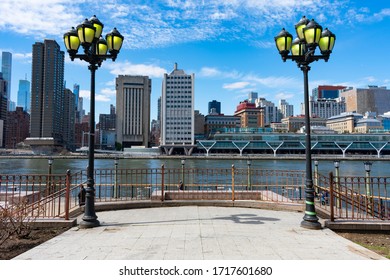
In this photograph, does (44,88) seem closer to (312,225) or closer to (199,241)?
(199,241)

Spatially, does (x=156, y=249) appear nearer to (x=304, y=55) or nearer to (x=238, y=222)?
(x=238, y=222)

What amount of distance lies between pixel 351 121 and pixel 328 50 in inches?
7555

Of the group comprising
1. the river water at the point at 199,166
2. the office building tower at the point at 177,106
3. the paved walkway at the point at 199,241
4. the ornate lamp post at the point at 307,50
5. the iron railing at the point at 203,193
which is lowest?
the river water at the point at 199,166

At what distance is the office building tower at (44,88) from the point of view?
172250 millimetres

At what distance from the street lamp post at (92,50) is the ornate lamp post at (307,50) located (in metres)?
4.87

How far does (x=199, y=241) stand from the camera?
6246 mm

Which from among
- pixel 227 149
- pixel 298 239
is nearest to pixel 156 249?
pixel 298 239

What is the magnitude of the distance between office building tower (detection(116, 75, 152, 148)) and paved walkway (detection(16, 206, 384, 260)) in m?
179

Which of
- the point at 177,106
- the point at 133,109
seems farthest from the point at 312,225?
the point at 133,109

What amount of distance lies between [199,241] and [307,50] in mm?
6050

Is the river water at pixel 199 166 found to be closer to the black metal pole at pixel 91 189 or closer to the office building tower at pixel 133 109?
the black metal pole at pixel 91 189

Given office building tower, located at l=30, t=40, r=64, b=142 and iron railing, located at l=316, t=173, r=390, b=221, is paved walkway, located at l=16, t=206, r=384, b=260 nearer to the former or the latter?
iron railing, located at l=316, t=173, r=390, b=221

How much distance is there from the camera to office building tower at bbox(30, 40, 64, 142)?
17225cm

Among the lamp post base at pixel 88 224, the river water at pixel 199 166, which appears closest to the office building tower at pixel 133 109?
the river water at pixel 199 166
